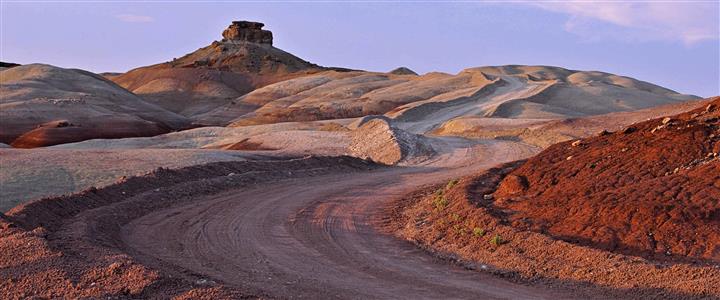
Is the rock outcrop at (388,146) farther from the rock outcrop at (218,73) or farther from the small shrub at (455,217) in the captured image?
the rock outcrop at (218,73)

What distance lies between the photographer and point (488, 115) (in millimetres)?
64312

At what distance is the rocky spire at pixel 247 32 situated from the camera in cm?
15438

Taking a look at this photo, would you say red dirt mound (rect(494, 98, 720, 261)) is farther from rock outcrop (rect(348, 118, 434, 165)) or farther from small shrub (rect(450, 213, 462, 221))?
rock outcrop (rect(348, 118, 434, 165))

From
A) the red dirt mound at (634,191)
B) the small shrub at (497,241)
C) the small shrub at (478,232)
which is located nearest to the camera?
the red dirt mound at (634,191)

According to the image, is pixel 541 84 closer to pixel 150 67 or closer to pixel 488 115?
pixel 488 115

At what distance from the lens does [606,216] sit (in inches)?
543

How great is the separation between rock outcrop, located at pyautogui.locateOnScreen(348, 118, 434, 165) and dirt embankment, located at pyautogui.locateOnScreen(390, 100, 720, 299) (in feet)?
52.6

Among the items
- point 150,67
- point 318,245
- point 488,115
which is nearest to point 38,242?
point 318,245

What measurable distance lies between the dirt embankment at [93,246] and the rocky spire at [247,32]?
439ft

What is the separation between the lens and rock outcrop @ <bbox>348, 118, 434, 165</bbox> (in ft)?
120

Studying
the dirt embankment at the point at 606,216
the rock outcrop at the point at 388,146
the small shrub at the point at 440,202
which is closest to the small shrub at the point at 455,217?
the dirt embankment at the point at 606,216

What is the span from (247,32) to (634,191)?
473ft

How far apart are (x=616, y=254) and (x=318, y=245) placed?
5.17 m

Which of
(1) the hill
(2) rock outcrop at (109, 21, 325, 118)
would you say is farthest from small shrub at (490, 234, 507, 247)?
(2) rock outcrop at (109, 21, 325, 118)
